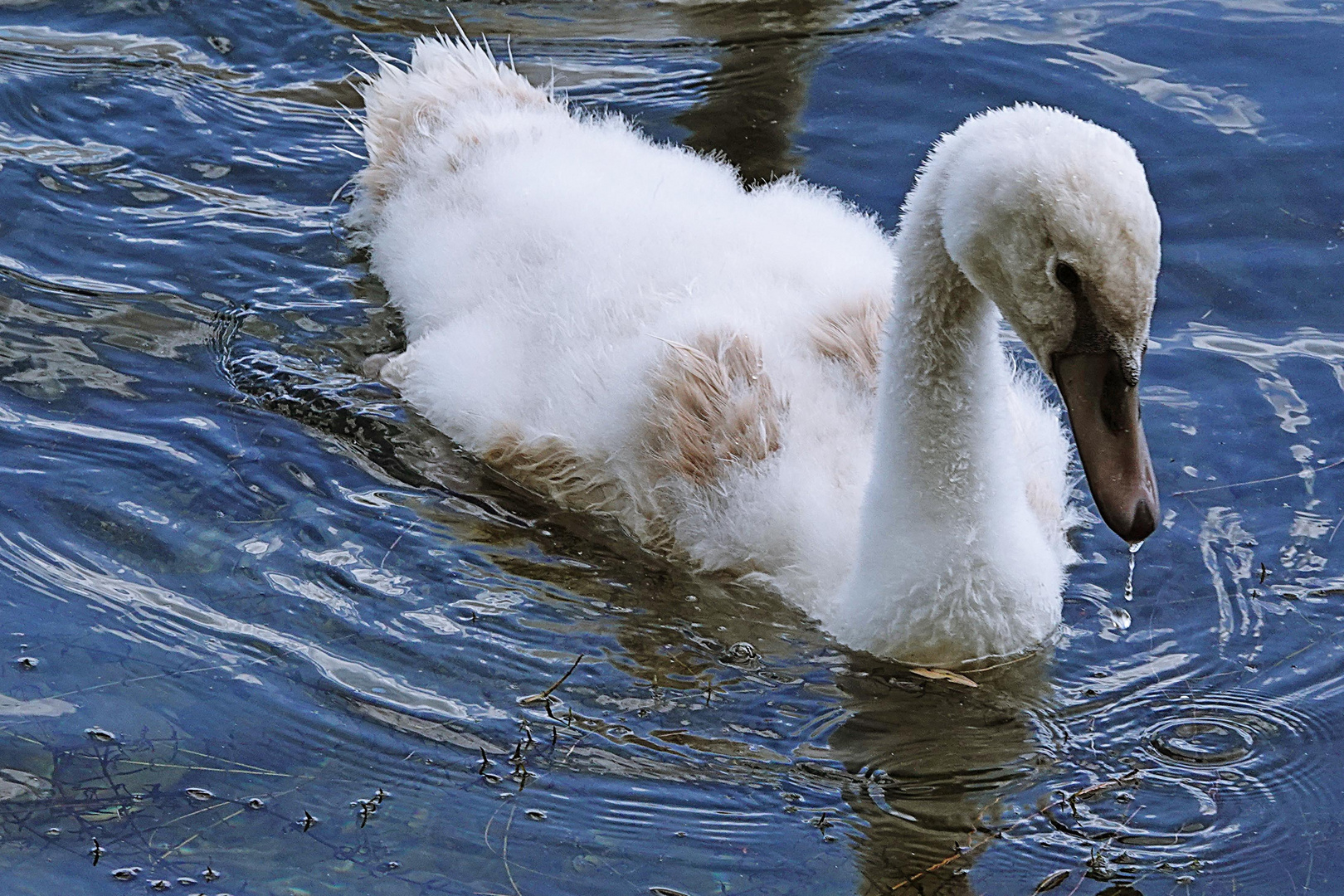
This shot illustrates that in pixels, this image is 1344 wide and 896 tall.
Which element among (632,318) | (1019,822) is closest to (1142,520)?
(1019,822)

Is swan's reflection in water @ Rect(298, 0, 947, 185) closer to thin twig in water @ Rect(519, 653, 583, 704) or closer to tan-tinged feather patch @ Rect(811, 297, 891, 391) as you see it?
tan-tinged feather patch @ Rect(811, 297, 891, 391)

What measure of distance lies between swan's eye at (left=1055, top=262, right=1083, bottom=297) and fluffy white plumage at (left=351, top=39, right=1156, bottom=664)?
13 centimetres

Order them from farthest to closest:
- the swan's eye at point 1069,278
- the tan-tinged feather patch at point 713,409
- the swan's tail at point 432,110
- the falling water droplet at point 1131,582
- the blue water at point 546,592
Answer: the swan's tail at point 432,110 → the tan-tinged feather patch at point 713,409 → the falling water droplet at point 1131,582 → the blue water at point 546,592 → the swan's eye at point 1069,278

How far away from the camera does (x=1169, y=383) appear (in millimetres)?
5832

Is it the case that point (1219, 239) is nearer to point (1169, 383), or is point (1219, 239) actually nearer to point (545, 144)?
point (1169, 383)

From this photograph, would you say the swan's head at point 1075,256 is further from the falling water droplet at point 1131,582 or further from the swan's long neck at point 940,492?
the falling water droplet at point 1131,582

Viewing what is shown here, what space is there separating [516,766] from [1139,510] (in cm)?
152

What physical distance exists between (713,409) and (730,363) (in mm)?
151

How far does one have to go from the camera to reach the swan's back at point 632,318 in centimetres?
477

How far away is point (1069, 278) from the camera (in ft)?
12.4

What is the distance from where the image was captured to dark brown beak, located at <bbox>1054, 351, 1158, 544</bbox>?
3842mm

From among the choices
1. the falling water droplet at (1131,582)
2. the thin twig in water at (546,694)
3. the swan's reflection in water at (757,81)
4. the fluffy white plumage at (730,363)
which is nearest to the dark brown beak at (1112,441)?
the fluffy white plumage at (730,363)

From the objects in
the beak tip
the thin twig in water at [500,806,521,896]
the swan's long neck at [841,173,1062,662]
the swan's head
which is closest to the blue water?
the thin twig in water at [500,806,521,896]

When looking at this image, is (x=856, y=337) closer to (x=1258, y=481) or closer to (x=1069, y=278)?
(x=1069, y=278)
